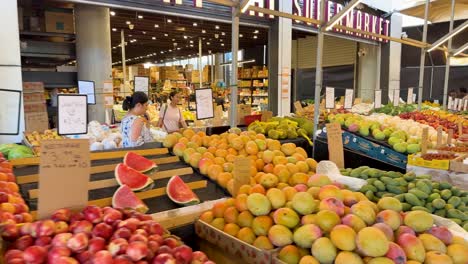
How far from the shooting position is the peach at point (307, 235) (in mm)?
1426

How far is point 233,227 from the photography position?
1.70m

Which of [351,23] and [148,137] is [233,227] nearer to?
[148,137]

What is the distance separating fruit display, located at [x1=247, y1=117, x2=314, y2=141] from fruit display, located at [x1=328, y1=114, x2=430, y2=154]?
0.59m

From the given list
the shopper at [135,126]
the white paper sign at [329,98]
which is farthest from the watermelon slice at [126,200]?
the white paper sign at [329,98]

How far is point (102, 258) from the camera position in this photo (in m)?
1.06

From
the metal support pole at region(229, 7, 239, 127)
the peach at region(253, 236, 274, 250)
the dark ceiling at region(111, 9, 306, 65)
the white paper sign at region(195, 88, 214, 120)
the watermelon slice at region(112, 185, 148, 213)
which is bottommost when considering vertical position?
the peach at region(253, 236, 274, 250)

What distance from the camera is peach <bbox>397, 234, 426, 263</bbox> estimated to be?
4.43ft

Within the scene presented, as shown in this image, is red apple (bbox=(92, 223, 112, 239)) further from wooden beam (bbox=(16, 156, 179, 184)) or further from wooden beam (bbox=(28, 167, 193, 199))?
wooden beam (bbox=(16, 156, 179, 184))

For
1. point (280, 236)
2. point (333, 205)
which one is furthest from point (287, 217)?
point (333, 205)

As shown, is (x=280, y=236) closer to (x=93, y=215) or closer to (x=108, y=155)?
(x=93, y=215)

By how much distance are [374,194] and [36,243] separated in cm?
178

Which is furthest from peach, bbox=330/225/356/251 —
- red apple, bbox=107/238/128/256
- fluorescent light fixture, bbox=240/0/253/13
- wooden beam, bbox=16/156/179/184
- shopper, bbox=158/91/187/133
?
shopper, bbox=158/91/187/133

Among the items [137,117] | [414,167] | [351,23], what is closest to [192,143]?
[137,117]

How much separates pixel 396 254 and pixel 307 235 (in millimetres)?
332
